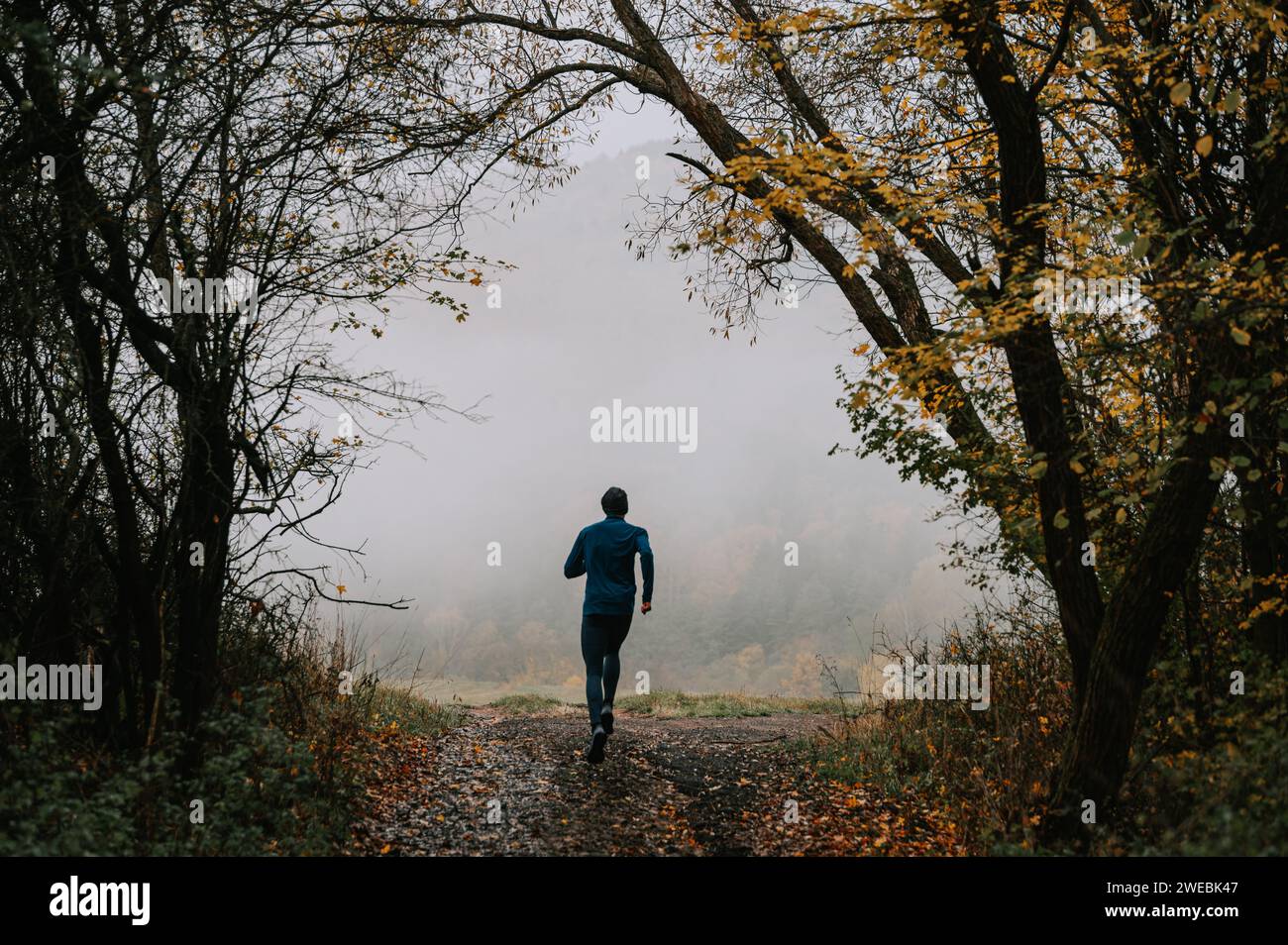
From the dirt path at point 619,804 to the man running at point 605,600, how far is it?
0.50 m

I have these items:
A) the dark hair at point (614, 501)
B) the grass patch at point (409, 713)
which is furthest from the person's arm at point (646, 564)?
the grass patch at point (409, 713)

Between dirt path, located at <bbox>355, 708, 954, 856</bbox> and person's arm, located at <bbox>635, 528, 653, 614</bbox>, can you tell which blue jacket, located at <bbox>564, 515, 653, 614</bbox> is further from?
dirt path, located at <bbox>355, 708, 954, 856</bbox>

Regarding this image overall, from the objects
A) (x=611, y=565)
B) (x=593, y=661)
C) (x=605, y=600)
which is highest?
(x=611, y=565)

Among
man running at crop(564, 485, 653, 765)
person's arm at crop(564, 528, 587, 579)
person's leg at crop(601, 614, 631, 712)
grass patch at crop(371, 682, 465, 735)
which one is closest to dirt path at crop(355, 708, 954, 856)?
grass patch at crop(371, 682, 465, 735)

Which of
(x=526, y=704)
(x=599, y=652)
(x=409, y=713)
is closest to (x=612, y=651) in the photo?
(x=599, y=652)

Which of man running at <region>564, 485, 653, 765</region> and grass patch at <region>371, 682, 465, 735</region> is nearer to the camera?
man running at <region>564, 485, 653, 765</region>

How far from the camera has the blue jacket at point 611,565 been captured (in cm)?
762

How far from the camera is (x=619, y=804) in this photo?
6531mm

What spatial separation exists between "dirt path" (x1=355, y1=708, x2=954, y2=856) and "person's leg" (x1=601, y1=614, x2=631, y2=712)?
0.60 m

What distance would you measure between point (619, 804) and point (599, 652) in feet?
4.67

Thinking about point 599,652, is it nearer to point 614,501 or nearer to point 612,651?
point 612,651

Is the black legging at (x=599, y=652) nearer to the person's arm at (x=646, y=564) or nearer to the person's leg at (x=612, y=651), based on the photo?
the person's leg at (x=612, y=651)

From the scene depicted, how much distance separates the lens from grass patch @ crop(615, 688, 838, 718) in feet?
40.0
